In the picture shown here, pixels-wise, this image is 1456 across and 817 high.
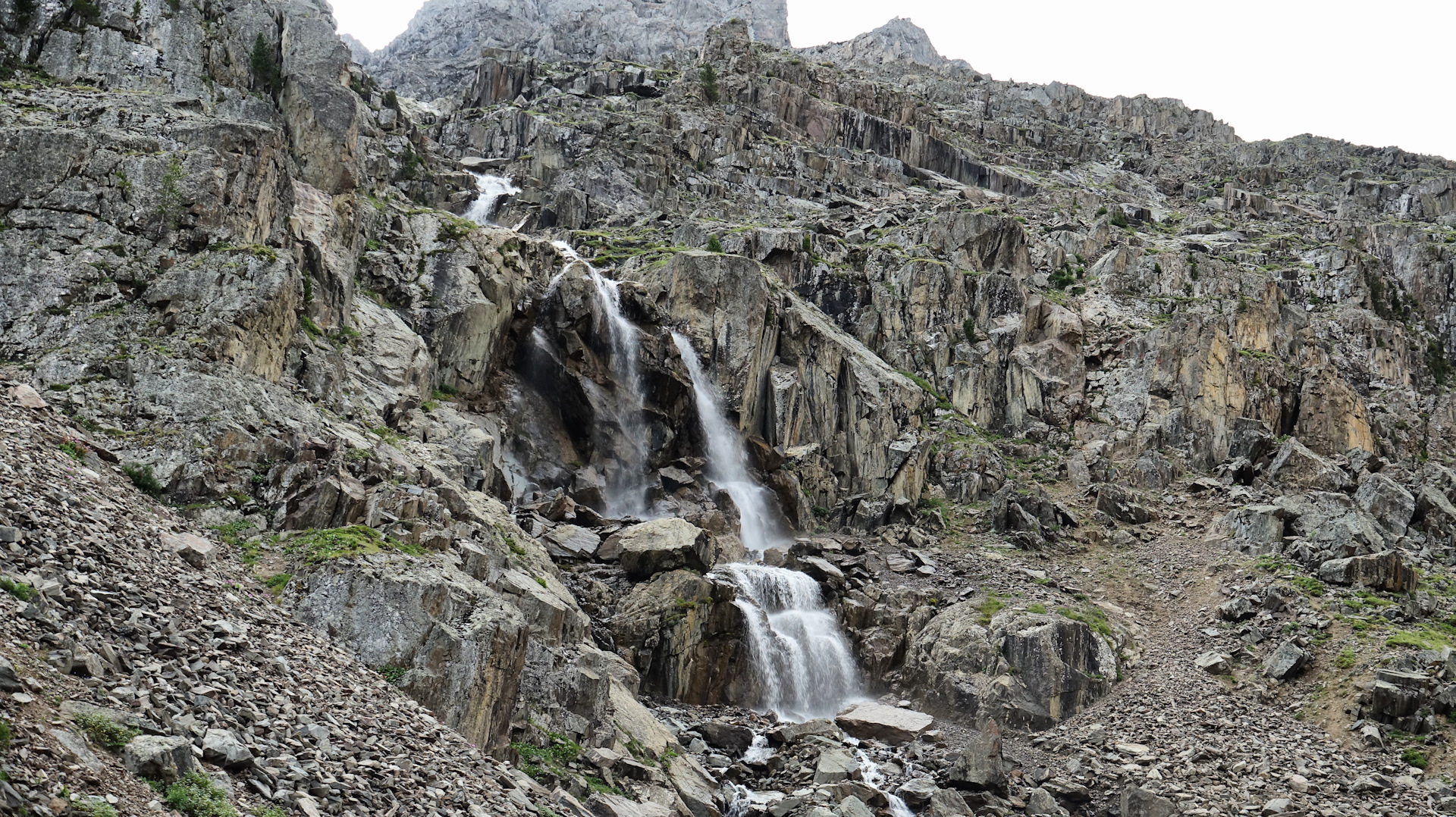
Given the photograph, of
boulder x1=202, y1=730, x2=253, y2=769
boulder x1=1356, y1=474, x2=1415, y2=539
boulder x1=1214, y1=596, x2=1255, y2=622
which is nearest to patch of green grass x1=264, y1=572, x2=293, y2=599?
boulder x1=202, y1=730, x2=253, y2=769

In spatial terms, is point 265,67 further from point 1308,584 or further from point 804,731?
point 1308,584

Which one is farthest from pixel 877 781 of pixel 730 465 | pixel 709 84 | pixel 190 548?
pixel 709 84

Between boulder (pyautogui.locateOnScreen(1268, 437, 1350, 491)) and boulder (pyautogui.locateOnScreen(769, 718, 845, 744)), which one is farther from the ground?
boulder (pyautogui.locateOnScreen(1268, 437, 1350, 491))

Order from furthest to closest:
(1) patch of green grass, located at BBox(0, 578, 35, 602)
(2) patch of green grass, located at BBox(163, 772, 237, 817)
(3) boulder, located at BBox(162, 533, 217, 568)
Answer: (3) boulder, located at BBox(162, 533, 217, 568) < (1) patch of green grass, located at BBox(0, 578, 35, 602) < (2) patch of green grass, located at BBox(163, 772, 237, 817)

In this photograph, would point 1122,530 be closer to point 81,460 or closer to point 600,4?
point 81,460

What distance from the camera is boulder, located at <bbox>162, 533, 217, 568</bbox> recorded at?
1628 cm

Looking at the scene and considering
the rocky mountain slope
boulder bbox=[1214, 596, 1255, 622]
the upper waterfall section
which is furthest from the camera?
the upper waterfall section

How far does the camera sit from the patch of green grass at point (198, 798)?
397 inches

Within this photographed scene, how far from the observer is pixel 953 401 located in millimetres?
61500

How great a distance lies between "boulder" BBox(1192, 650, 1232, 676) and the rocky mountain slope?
0.87 ft

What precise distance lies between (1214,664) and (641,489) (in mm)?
25008

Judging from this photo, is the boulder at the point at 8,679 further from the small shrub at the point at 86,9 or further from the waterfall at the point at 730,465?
the waterfall at the point at 730,465

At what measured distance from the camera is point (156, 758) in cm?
1028

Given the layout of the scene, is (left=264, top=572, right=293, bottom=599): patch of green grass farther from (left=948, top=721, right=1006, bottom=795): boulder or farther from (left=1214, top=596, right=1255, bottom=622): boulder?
(left=1214, top=596, right=1255, bottom=622): boulder
